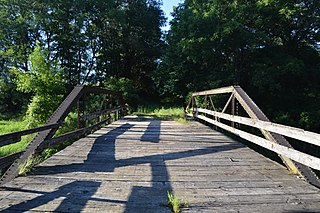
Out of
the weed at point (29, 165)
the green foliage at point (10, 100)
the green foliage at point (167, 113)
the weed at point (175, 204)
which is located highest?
the green foliage at point (10, 100)

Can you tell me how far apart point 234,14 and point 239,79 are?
3.95 meters

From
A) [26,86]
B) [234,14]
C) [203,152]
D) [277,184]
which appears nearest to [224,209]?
[277,184]

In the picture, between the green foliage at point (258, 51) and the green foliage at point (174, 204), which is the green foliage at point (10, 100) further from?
the green foliage at point (174, 204)

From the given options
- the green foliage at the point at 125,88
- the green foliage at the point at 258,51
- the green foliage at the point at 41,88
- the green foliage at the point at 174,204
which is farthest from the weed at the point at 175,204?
the green foliage at the point at 125,88

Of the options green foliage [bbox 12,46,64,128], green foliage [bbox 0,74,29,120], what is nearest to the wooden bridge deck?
green foliage [bbox 12,46,64,128]

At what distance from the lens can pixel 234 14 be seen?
1370cm

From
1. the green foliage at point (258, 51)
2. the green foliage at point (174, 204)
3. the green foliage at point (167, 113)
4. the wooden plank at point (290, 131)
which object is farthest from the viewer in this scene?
the green foliage at point (258, 51)

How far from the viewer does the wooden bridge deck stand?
2.03 m

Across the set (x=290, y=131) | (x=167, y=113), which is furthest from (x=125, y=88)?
(x=290, y=131)

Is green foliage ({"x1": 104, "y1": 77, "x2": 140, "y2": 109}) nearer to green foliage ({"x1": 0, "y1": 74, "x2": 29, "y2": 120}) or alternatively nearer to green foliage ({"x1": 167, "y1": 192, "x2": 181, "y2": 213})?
green foliage ({"x1": 0, "y1": 74, "x2": 29, "y2": 120})

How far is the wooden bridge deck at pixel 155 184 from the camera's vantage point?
2033mm

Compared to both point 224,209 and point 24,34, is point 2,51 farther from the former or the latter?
point 224,209

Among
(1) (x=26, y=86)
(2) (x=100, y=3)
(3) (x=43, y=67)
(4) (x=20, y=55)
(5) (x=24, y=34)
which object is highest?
(2) (x=100, y=3)

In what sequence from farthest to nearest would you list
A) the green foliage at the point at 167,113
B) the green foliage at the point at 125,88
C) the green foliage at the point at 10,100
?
the green foliage at the point at 10,100 → the green foliage at the point at 125,88 → the green foliage at the point at 167,113
